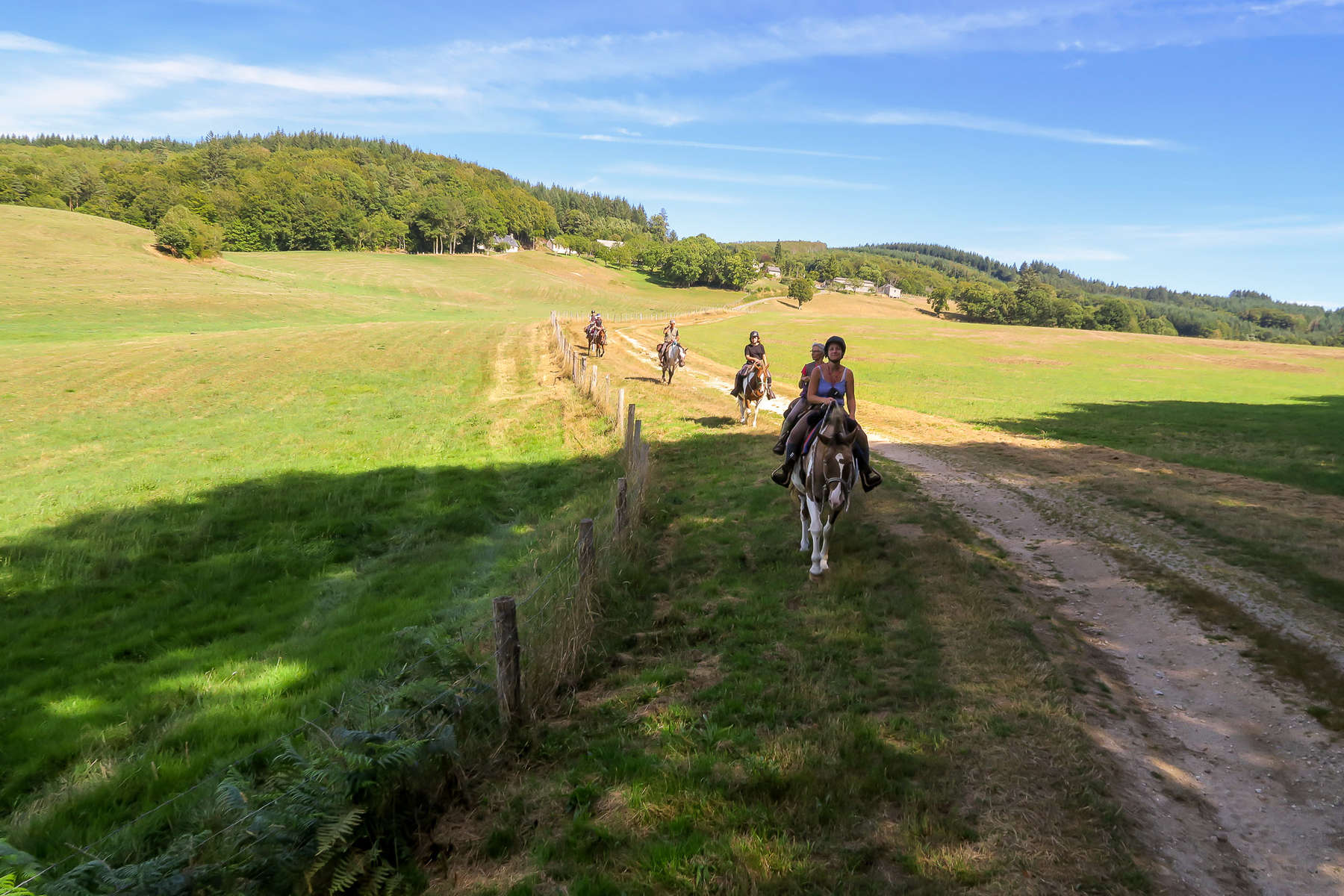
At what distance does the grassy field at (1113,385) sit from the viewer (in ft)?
63.6

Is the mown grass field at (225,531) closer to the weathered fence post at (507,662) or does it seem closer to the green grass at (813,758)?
the weathered fence post at (507,662)

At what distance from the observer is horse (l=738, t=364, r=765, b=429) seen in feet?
59.9

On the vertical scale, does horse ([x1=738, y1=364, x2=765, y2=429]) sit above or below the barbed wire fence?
above

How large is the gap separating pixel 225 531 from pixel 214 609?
2.98 meters

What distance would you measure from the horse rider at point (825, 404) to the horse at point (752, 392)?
340 inches

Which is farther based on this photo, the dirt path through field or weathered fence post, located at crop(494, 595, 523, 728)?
weathered fence post, located at crop(494, 595, 523, 728)

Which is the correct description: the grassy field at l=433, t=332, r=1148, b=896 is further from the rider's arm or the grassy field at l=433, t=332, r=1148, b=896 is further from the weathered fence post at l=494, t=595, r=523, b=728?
the rider's arm

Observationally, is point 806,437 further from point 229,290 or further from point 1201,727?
point 229,290

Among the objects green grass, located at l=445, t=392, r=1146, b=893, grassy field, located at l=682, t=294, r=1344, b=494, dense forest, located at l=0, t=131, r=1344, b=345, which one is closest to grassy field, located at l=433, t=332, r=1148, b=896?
green grass, located at l=445, t=392, r=1146, b=893

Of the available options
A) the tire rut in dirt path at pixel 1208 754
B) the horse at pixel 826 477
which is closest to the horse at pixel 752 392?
the horse at pixel 826 477

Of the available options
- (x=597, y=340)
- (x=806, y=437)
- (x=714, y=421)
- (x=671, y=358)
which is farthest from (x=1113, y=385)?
(x=806, y=437)

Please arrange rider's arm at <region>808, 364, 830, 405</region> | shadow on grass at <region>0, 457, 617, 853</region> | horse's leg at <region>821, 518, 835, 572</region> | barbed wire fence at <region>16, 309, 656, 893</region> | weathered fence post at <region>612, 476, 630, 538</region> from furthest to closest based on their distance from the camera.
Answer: rider's arm at <region>808, 364, 830, 405</region>
weathered fence post at <region>612, 476, 630, 538</region>
horse's leg at <region>821, 518, 835, 572</region>
shadow on grass at <region>0, 457, 617, 853</region>
barbed wire fence at <region>16, 309, 656, 893</region>

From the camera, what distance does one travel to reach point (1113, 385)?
37344mm

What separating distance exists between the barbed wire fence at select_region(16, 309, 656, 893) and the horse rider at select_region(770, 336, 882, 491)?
8.03ft
